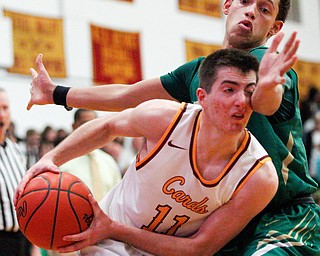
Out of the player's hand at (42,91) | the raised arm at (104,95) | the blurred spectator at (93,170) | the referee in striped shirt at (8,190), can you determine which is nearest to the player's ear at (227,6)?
the raised arm at (104,95)

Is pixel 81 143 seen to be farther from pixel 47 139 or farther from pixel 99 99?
pixel 47 139

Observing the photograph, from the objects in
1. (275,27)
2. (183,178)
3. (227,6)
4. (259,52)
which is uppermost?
(227,6)

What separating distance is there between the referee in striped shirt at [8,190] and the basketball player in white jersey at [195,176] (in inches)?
98.4

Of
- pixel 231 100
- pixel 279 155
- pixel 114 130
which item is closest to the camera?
pixel 231 100

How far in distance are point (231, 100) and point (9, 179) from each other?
135 inches

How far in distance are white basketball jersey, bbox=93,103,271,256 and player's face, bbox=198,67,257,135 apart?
7.6 inches

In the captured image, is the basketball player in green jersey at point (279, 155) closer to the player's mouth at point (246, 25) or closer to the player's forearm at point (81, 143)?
the player's mouth at point (246, 25)

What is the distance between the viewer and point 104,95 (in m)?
4.70

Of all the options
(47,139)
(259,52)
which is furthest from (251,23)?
(47,139)

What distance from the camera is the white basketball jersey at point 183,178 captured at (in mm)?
3859

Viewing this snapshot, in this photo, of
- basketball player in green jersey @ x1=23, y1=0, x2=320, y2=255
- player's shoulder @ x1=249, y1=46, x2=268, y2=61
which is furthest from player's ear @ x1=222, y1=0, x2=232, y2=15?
player's shoulder @ x1=249, y1=46, x2=268, y2=61

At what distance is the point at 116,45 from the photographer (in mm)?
12297

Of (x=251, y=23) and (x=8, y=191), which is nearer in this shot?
(x=251, y=23)

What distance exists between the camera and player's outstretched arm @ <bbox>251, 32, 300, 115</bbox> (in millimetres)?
3506
